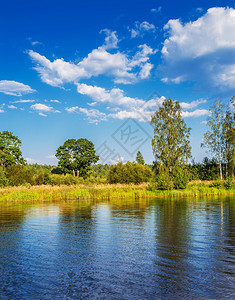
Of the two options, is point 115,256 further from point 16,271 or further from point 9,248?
point 9,248

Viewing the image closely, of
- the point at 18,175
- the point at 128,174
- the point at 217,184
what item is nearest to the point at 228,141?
the point at 217,184

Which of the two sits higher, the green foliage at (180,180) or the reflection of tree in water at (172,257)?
the green foliage at (180,180)

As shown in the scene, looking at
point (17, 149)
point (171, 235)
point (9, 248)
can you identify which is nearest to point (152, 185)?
point (171, 235)

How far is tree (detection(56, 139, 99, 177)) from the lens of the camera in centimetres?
5994

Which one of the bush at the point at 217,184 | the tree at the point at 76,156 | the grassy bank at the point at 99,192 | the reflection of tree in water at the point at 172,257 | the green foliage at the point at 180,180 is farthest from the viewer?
the tree at the point at 76,156

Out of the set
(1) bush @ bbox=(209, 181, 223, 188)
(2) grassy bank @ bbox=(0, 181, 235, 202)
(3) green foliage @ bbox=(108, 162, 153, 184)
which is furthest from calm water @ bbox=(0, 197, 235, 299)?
(3) green foliage @ bbox=(108, 162, 153, 184)

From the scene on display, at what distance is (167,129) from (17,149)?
3156 cm

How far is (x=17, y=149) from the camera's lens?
168ft

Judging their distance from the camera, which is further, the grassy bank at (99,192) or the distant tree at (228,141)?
the distant tree at (228,141)

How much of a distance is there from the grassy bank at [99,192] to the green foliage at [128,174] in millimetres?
14484

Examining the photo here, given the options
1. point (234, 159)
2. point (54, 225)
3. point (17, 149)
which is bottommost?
point (54, 225)

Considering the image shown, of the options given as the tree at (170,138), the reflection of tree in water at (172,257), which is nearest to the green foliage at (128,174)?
the tree at (170,138)

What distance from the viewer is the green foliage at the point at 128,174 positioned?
4716 cm

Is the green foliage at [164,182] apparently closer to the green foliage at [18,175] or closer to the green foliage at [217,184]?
the green foliage at [217,184]
